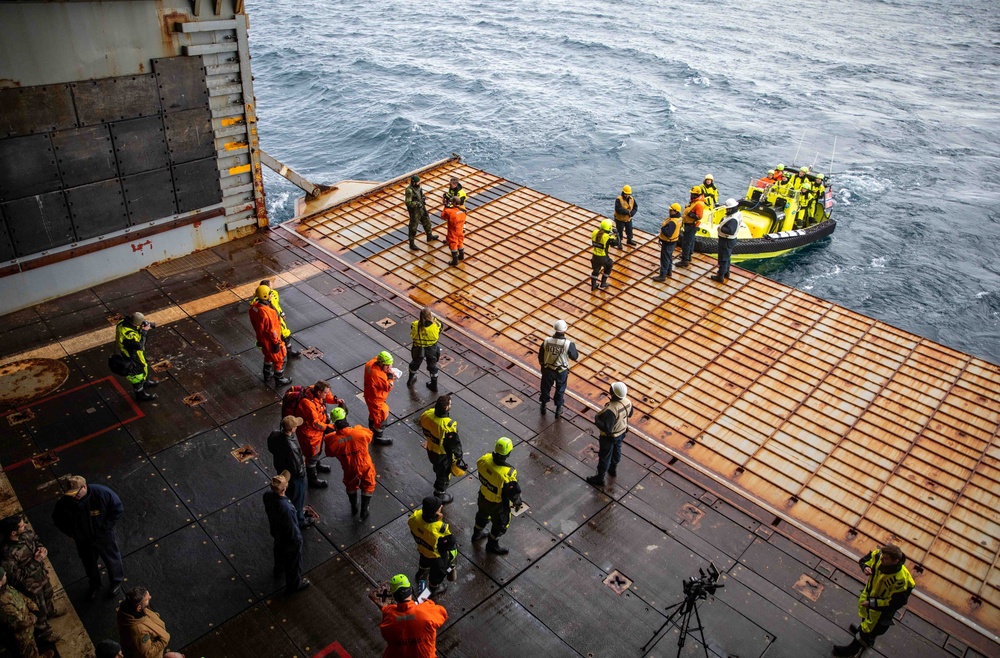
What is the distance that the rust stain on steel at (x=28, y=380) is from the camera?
11.5 meters

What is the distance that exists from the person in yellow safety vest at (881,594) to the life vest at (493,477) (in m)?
4.23

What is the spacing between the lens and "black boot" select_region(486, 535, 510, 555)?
9071mm

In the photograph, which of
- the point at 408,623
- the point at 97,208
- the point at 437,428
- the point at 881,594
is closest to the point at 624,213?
the point at 437,428

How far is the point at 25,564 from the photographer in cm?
719

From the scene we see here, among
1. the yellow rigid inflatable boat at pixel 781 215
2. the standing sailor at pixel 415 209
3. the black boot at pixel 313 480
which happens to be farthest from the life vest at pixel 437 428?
the yellow rigid inflatable boat at pixel 781 215

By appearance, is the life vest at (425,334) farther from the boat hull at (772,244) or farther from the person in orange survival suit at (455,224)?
the boat hull at (772,244)

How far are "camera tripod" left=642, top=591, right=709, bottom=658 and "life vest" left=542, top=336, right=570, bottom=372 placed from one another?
158 inches

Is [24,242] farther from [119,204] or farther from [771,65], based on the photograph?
[771,65]

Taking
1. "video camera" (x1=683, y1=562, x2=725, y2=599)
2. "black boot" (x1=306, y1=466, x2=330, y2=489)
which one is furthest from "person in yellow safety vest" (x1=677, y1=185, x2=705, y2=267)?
"black boot" (x1=306, y1=466, x2=330, y2=489)

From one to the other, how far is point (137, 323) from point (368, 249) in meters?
6.84

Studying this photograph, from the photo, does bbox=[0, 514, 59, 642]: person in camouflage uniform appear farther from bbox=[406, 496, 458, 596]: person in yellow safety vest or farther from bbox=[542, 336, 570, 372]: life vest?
bbox=[542, 336, 570, 372]: life vest

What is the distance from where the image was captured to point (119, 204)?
13938 mm

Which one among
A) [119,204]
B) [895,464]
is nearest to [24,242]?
[119,204]

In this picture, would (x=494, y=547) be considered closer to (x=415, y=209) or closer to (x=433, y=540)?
(x=433, y=540)
